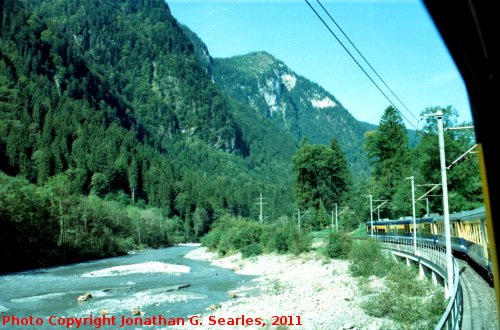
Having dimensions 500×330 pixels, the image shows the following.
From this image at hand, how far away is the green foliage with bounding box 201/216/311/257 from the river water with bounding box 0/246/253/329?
33.9 feet

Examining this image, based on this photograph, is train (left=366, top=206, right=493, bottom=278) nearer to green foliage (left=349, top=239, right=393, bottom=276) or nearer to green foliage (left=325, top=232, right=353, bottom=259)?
green foliage (left=349, top=239, right=393, bottom=276)

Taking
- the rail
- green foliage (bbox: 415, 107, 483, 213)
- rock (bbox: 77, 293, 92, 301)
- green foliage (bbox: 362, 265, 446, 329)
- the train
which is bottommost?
rock (bbox: 77, 293, 92, 301)

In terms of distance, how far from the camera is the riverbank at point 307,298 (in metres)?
20.7

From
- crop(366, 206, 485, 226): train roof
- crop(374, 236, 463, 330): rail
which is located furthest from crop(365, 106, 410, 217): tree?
crop(374, 236, 463, 330): rail

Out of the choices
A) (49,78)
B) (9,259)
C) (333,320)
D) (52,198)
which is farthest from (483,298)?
(49,78)

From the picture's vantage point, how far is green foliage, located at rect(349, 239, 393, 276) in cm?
3284

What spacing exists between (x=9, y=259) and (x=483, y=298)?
49.1 metres

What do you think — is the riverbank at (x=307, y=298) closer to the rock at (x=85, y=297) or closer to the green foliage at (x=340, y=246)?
the green foliage at (x=340, y=246)

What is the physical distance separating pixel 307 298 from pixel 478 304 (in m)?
14.0

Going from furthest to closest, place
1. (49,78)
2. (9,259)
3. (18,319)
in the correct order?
1. (49,78)
2. (9,259)
3. (18,319)

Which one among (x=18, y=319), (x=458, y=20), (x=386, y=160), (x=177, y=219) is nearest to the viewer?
(x=458, y=20)

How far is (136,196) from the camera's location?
144 metres

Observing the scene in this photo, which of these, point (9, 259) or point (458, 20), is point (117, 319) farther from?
point (9, 259)

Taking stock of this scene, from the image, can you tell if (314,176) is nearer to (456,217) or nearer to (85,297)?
(456,217)
